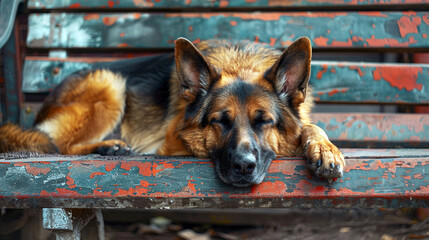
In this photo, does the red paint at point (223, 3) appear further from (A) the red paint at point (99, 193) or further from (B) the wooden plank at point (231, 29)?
(A) the red paint at point (99, 193)

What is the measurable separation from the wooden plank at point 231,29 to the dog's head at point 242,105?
946 millimetres

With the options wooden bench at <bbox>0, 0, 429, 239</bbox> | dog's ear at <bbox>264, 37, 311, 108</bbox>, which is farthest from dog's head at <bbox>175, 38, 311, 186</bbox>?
wooden bench at <bbox>0, 0, 429, 239</bbox>

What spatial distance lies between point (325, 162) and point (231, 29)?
6.53ft

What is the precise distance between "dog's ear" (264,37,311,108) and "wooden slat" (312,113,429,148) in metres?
1.01

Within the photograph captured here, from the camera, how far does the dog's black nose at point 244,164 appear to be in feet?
5.65

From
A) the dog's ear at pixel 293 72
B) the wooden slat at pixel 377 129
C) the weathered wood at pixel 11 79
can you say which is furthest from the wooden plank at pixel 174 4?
the dog's ear at pixel 293 72

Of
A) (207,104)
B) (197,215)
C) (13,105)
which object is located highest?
(207,104)

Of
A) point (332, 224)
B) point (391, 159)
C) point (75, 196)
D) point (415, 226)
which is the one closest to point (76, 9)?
point (75, 196)

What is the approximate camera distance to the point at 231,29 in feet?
11.0

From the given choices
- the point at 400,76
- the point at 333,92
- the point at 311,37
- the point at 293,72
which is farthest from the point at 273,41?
the point at 293,72

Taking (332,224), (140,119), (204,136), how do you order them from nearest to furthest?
(204,136)
(140,119)
(332,224)

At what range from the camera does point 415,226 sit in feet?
12.0

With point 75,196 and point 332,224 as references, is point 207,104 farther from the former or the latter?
point 332,224

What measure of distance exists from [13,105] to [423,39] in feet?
11.7
